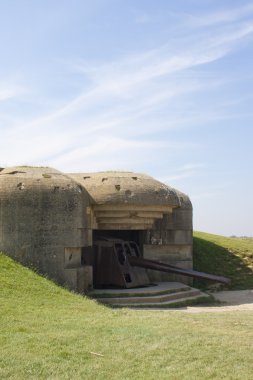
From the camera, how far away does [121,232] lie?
15555 mm

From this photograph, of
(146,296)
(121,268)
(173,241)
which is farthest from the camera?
(173,241)

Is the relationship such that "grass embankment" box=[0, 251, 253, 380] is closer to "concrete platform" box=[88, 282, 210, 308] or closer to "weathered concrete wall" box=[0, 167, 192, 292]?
"weathered concrete wall" box=[0, 167, 192, 292]

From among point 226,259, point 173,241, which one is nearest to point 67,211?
point 173,241

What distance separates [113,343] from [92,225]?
22.0ft

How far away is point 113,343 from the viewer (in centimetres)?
636

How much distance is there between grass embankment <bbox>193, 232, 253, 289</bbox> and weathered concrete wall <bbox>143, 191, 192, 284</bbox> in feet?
2.78

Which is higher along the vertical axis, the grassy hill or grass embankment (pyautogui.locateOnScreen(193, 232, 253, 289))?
grass embankment (pyautogui.locateOnScreen(193, 232, 253, 289))

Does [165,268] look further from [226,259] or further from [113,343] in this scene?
[113,343]

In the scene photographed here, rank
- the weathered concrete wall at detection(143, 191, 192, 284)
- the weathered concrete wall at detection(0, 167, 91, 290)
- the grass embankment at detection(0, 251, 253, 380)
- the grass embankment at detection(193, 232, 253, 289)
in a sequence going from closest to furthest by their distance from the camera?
the grass embankment at detection(0, 251, 253, 380), the weathered concrete wall at detection(0, 167, 91, 290), the weathered concrete wall at detection(143, 191, 192, 284), the grass embankment at detection(193, 232, 253, 289)

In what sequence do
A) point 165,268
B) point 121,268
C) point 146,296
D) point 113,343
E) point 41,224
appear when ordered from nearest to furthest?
point 113,343 → point 41,224 → point 146,296 → point 121,268 → point 165,268

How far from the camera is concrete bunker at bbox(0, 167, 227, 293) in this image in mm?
11117

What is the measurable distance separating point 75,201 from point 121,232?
4.25 m

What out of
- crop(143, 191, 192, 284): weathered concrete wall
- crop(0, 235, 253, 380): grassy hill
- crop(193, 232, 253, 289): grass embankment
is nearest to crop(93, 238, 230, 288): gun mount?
crop(143, 191, 192, 284): weathered concrete wall

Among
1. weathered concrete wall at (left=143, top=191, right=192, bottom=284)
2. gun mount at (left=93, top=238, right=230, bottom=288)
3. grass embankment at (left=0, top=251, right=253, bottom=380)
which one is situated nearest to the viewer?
grass embankment at (left=0, top=251, right=253, bottom=380)
